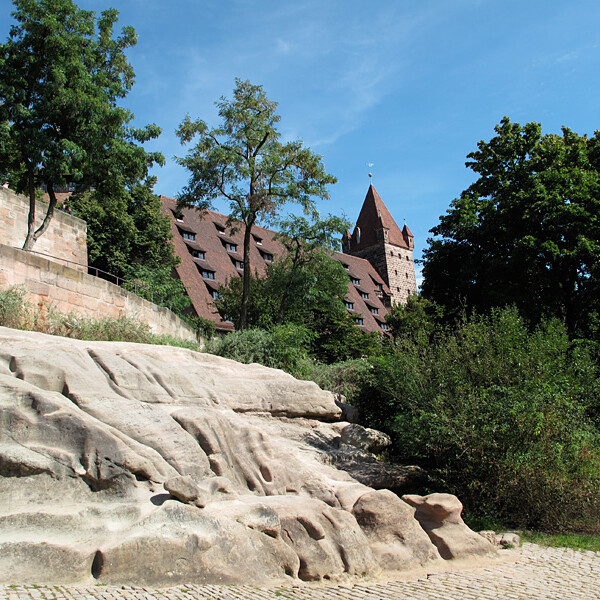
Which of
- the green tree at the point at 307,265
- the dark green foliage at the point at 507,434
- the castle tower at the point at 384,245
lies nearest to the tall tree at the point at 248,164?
the green tree at the point at 307,265

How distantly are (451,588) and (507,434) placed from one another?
13.5 ft

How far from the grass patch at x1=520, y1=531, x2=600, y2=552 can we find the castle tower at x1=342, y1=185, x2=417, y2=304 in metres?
49.2

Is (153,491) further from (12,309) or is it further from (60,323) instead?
(60,323)

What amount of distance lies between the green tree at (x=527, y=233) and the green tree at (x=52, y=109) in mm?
12148

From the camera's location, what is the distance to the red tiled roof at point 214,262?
1297 inches

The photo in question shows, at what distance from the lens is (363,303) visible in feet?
167

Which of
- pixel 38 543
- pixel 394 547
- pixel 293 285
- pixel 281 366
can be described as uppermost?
pixel 293 285

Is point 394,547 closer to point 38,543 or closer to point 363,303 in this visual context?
point 38,543

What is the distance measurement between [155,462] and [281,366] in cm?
921

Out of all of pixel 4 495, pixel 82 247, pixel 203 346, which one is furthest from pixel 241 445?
pixel 82 247

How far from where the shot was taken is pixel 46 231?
1845 centimetres

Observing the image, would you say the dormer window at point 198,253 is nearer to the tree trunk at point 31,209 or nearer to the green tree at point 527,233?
the green tree at point 527,233

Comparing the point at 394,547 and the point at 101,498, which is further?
the point at 394,547

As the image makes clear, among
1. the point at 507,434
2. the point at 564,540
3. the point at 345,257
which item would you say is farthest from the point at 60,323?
the point at 345,257
